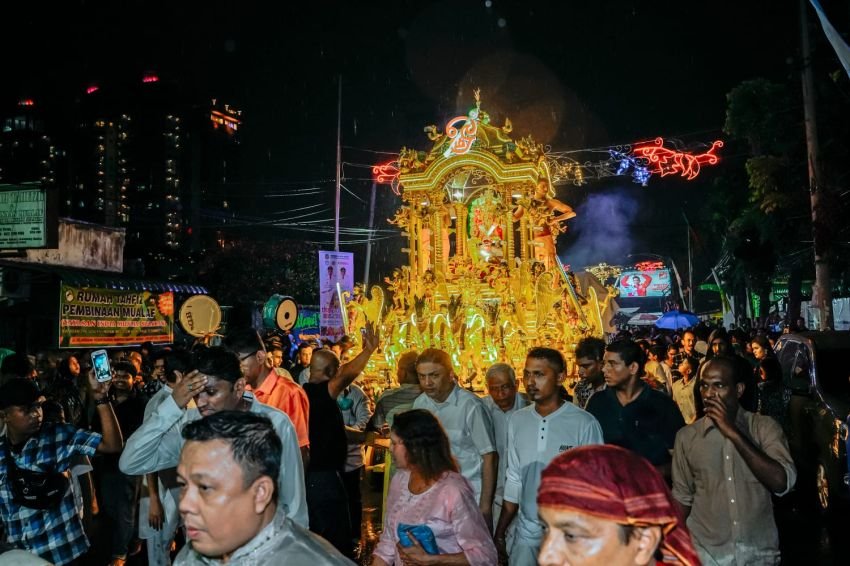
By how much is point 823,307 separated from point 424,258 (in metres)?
8.17

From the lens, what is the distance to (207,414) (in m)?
4.00

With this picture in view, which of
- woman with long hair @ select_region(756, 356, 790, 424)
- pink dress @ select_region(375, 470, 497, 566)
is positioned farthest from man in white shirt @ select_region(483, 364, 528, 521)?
woman with long hair @ select_region(756, 356, 790, 424)

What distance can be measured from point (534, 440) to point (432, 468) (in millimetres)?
1029

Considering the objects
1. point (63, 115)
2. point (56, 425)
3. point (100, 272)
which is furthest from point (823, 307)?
point (63, 115)

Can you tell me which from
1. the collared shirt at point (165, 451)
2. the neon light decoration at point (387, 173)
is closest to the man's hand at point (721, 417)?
Result: the collared shirt at point (165, 451)

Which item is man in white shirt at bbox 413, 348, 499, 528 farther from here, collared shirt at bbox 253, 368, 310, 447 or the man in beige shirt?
the man in beige shirt

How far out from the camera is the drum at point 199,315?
12164 mm

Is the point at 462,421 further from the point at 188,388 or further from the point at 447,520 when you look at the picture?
the point at 188,388

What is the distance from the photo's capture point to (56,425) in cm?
473

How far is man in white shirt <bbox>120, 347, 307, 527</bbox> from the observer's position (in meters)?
3.84

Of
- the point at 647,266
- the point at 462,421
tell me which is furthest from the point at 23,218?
the point at 647,266

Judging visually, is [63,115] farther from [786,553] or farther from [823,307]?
[786,553]

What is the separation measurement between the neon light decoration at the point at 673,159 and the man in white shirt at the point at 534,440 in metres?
16.2

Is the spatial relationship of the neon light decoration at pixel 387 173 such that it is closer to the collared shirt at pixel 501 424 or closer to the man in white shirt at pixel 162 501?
the collared shirt at pixel 501 424
